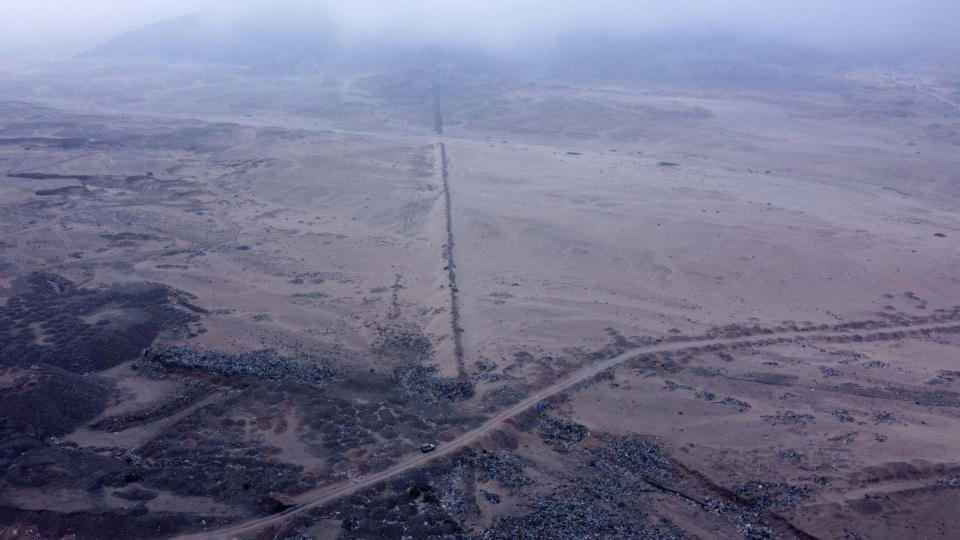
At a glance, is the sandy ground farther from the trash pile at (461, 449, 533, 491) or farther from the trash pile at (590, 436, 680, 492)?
the trash pile at (590, 436, 680, 492)

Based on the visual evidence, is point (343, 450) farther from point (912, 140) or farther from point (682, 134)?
point (912, 140)

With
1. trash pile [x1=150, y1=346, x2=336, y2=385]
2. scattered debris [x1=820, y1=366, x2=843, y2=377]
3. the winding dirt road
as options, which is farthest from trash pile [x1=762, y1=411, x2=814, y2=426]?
trash pile [x1=150, y1=346, x2=336, y2=385]

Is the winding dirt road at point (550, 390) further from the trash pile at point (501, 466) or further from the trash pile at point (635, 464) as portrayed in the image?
the trash pile at point (635, 464)

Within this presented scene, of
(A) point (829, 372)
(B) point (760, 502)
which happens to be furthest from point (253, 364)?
(A) point (829, 372)

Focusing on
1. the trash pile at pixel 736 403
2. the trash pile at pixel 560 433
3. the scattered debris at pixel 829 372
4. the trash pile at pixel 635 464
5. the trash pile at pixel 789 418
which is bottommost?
the trash pile at pixel 635 464

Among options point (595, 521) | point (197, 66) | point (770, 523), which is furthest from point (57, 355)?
point (197, 66)

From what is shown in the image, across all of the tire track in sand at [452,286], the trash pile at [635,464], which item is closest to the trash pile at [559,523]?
the trash pile at [635,464]

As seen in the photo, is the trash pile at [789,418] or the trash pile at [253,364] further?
the trash pile at [253,364]

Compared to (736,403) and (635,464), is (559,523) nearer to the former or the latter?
(635,464)
